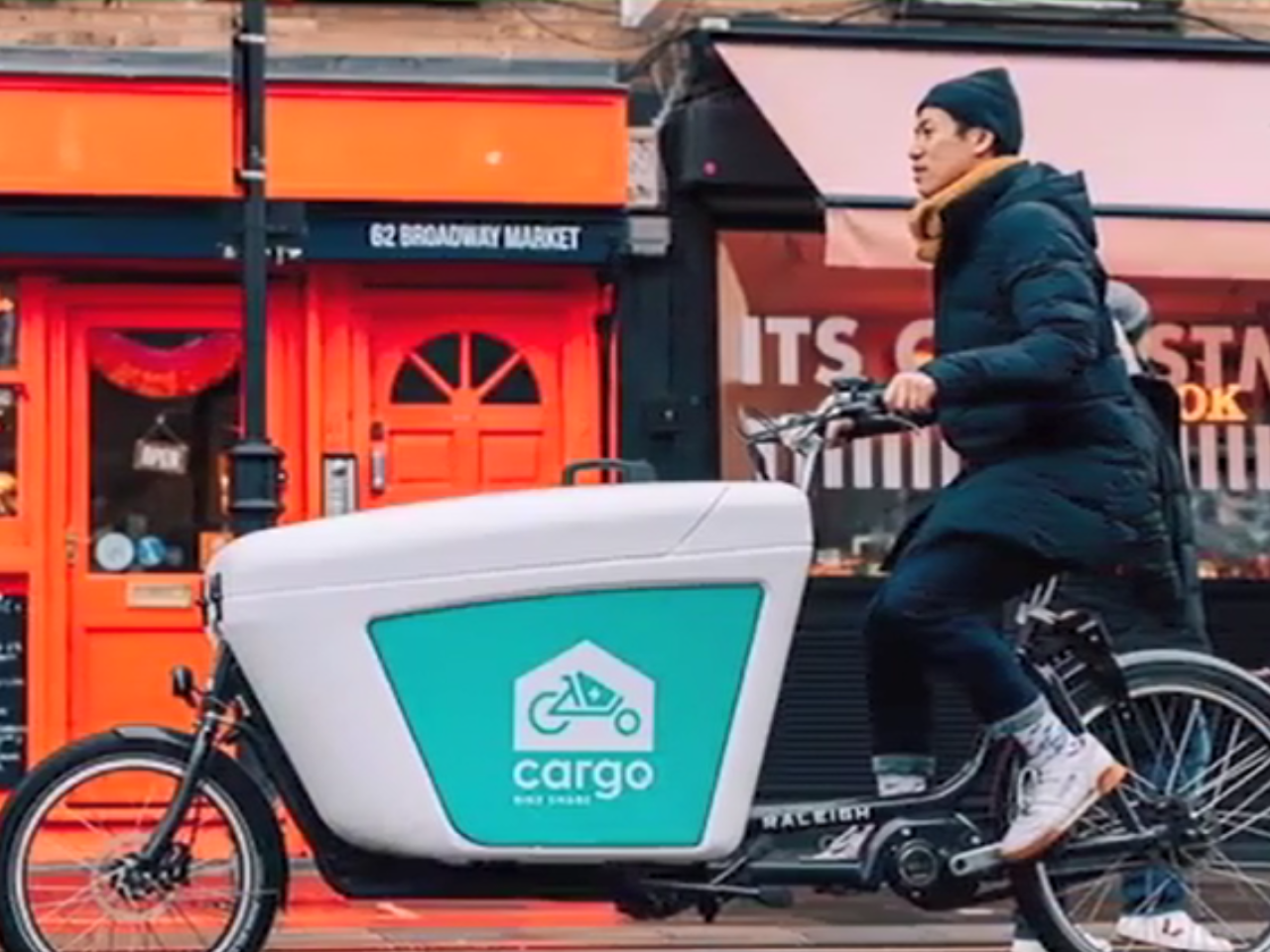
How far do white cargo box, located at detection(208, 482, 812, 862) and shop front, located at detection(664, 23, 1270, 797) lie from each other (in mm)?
4578

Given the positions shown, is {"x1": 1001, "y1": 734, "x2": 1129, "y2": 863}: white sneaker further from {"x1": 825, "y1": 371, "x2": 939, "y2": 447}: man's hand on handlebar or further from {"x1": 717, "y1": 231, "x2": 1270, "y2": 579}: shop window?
{"x1": 717, "y1": 231, "x2": 1270, "y2": 579}: shop window

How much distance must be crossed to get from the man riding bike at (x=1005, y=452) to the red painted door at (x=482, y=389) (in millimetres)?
5109

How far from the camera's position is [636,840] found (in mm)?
5082

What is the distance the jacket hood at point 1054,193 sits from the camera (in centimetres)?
528

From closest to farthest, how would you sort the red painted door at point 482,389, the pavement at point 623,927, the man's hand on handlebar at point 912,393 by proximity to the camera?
the man's hand on handlebar at point 912,393 → the pavement at point 623,927 → the red painted door at point 482,389

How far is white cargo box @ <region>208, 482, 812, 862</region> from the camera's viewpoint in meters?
5.01

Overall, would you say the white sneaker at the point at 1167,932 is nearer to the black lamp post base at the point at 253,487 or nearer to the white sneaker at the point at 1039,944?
the white sneaker at the point at 1039,944

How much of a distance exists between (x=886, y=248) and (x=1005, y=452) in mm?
4340

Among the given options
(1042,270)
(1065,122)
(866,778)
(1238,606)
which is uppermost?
(1065,122)

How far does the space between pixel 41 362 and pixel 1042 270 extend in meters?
5.93

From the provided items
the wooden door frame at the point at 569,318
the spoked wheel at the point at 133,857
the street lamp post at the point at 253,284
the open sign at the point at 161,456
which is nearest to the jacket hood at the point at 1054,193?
the spoked wheel at the point at 133,857

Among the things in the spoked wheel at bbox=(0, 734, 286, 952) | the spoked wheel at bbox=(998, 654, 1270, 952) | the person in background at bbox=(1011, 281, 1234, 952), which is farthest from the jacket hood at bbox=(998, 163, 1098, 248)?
the spoked wheel at bbox=(0, 734, 286, 952)

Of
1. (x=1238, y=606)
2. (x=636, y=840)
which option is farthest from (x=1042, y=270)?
(x=1238, y=606)

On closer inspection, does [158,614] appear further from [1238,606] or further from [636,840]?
[636,840]
